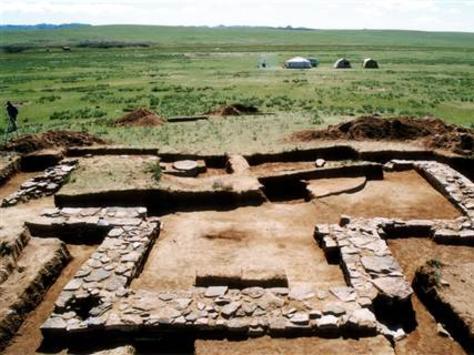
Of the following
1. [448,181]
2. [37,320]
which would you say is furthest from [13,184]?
[448,181]

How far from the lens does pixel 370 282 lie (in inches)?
372

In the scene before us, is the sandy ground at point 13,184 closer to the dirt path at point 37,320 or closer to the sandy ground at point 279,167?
the dirt path at point 37,320

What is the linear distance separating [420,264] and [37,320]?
812 centimetres

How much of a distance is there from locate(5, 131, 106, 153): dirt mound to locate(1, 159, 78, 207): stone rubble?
2.79 meters

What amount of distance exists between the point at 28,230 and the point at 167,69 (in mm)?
49544

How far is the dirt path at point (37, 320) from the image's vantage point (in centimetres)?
845

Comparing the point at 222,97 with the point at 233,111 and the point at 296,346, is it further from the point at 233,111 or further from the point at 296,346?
the point at 296,346

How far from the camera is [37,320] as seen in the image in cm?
922

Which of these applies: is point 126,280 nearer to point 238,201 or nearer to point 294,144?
point 238,201

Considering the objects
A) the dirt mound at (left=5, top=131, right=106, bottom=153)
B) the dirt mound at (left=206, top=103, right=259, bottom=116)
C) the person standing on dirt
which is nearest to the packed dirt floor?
the dirt mound at (left=5, top=131, right=106, bottom=153)

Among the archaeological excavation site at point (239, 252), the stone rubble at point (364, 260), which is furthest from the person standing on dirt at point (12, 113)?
the stone rubble at point (364, 260)

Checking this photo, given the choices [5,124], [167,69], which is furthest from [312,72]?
[5,124]

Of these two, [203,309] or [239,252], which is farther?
[239,252]

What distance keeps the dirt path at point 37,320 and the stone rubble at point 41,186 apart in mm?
4450
